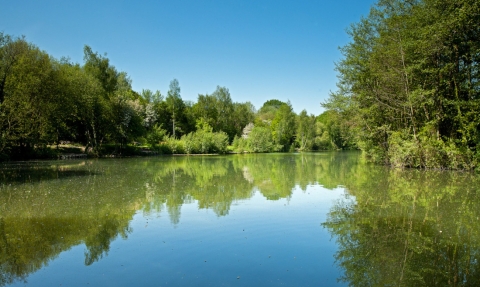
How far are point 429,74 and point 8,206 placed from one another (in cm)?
2288

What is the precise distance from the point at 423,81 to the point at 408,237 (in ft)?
56.4

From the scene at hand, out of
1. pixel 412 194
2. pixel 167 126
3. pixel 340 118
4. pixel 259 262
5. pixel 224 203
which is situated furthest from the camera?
pixel 167 126

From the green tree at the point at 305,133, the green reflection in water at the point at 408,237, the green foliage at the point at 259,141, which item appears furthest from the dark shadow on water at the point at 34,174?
the green tree at the point at 305,133

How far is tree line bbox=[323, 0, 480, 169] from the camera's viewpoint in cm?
1809

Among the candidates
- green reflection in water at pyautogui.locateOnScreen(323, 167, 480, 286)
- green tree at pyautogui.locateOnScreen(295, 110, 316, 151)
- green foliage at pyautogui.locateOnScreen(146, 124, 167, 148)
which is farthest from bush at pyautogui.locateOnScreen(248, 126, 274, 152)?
green reflection in water at pyautogui.locateOnScreen(323, 167, 480, 286)

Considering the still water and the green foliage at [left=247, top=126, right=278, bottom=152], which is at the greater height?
the green foliage at [left=247, top=126, right=278, bottom=152]

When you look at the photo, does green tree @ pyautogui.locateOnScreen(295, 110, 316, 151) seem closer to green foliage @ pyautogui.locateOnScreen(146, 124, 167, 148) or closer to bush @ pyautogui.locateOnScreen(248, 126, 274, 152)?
bush @ pyautogui.locateOnScreen(248, 126, 274, 152)

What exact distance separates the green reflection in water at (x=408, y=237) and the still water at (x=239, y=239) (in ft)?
0.08

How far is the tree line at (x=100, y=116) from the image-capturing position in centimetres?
2998

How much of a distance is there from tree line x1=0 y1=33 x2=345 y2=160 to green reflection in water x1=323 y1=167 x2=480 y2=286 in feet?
71.8

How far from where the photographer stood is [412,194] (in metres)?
12.3

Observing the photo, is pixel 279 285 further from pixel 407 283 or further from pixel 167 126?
pixel 167 126

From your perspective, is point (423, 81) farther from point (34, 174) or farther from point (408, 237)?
point (34, 174)

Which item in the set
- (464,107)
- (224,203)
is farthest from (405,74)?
(224,203)
